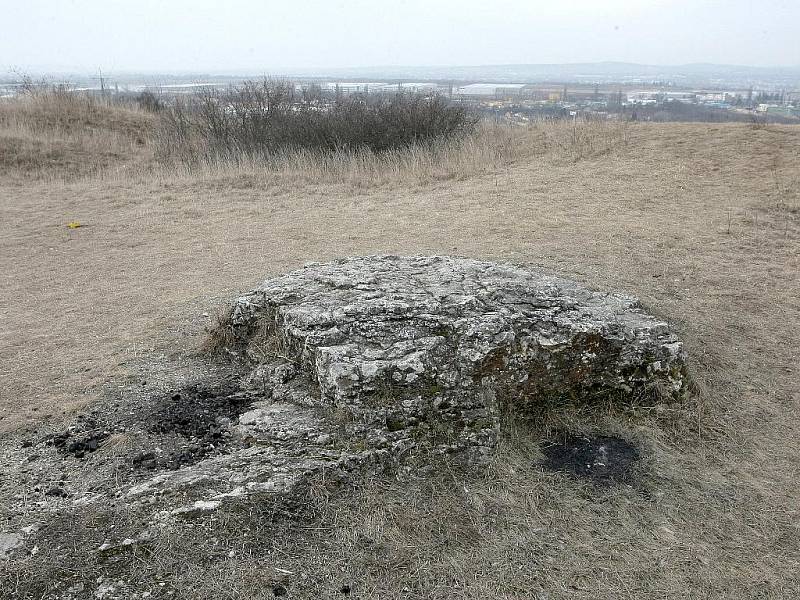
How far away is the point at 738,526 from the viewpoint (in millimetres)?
2984

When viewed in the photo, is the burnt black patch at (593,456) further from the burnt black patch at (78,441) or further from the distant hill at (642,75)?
the distant hill at (642,75)

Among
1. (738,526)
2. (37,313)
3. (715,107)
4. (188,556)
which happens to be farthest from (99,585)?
(715,107)

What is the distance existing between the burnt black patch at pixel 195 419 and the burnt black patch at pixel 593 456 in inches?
65.6

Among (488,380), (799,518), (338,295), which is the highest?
(338,295)

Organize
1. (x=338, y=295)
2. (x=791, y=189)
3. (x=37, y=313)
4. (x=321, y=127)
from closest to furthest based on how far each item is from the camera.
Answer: (x=338, y=295)
(x=37, y=313)
(x=791, y=189)
(x=321, y=127)

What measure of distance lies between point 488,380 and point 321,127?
11.8 m

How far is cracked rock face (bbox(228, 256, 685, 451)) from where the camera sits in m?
3.23

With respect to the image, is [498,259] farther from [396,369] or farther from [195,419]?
[195,419]

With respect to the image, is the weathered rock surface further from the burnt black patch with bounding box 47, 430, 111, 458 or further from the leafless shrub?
the leafless shrub

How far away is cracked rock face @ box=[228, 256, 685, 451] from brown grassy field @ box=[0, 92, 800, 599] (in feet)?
0.76

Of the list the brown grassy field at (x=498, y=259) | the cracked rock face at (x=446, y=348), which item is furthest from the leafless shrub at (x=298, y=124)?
the cracked rock face at (x=446, y=348)

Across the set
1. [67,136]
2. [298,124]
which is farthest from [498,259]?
[67,136]

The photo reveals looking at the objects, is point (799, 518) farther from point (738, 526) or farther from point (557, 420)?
point (557, 420)

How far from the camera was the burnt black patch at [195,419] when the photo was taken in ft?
10.4
